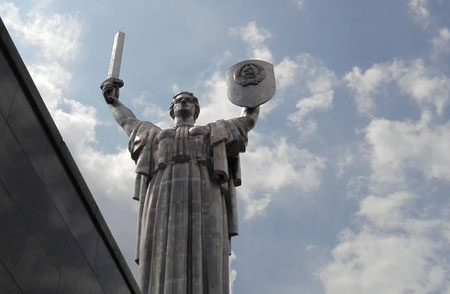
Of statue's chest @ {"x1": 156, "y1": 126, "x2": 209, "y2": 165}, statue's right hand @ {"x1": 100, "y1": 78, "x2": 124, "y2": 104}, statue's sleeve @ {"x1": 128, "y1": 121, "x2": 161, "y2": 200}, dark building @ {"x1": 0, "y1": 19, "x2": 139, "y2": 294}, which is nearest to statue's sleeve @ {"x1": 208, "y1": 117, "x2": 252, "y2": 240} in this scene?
statue's chest @ {"x1": 156, "y1": 126, "x2": 209, "y2": 165}

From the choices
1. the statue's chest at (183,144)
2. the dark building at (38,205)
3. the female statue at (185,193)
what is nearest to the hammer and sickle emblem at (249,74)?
the female statue at (185,193)

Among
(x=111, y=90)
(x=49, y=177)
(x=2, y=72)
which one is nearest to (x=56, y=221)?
(x=49, y=177)

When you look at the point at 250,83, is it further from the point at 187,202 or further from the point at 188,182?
the point at 187,202

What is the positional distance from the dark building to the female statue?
6898 mm

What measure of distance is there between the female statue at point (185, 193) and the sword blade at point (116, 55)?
326 mm

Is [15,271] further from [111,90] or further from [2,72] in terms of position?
[111,90]

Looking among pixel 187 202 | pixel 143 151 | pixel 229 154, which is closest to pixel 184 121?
pixel 143 151

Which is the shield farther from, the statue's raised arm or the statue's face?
the statue's raised arm

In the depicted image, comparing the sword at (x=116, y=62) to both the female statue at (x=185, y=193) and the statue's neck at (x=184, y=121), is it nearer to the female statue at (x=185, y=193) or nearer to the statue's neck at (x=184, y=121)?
the female statue at (x=185, y=193)

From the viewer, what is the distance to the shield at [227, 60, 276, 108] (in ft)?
75.9

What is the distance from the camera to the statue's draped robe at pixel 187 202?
19500 mm

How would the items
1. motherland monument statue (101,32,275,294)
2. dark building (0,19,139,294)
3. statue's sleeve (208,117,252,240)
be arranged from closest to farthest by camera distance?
dark building (0,19,139,294) → motherland monument statue (101,32,275,294) → statue's sleeve (208,117,252,240)

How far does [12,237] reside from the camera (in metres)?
9.94

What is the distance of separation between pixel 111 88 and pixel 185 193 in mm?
5380
